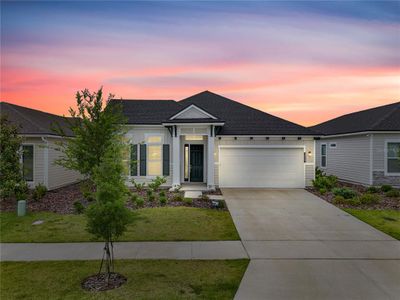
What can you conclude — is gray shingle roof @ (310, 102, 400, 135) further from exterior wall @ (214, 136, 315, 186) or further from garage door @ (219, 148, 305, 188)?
garage door @ (219, 148, 305, 188)

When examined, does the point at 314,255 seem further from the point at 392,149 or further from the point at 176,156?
the point at 392,149

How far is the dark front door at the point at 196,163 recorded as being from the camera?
56.2 ft

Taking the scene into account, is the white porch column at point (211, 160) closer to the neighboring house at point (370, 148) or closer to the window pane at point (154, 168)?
the window pane at point (154, 168)

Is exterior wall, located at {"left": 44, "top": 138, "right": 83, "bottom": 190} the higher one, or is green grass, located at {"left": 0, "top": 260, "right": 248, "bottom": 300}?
exterior wall, located at {"left": 44, "top": 138, "right": 83, "bottom": 190}

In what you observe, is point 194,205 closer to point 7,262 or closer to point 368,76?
point 7,262

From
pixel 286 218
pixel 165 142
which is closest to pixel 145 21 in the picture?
pixel 165 142

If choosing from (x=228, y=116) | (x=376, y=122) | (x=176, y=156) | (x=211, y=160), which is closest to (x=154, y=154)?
(x=176, y=156)

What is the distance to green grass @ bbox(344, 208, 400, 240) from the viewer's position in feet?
28.4

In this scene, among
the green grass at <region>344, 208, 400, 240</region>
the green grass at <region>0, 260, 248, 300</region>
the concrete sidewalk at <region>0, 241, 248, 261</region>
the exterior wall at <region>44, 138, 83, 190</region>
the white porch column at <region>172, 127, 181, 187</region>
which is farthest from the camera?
the white porch column at <region>172, 127, 181, 187</region>

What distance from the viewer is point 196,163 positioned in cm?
1717

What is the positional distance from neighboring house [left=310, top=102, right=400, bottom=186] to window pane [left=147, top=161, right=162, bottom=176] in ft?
34.3

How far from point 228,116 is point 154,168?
576cm

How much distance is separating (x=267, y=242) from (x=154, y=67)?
35.6 ft

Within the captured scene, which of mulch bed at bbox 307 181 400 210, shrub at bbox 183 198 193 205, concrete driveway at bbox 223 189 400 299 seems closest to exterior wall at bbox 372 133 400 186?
mulch bed at bbox 307 181 400 210
